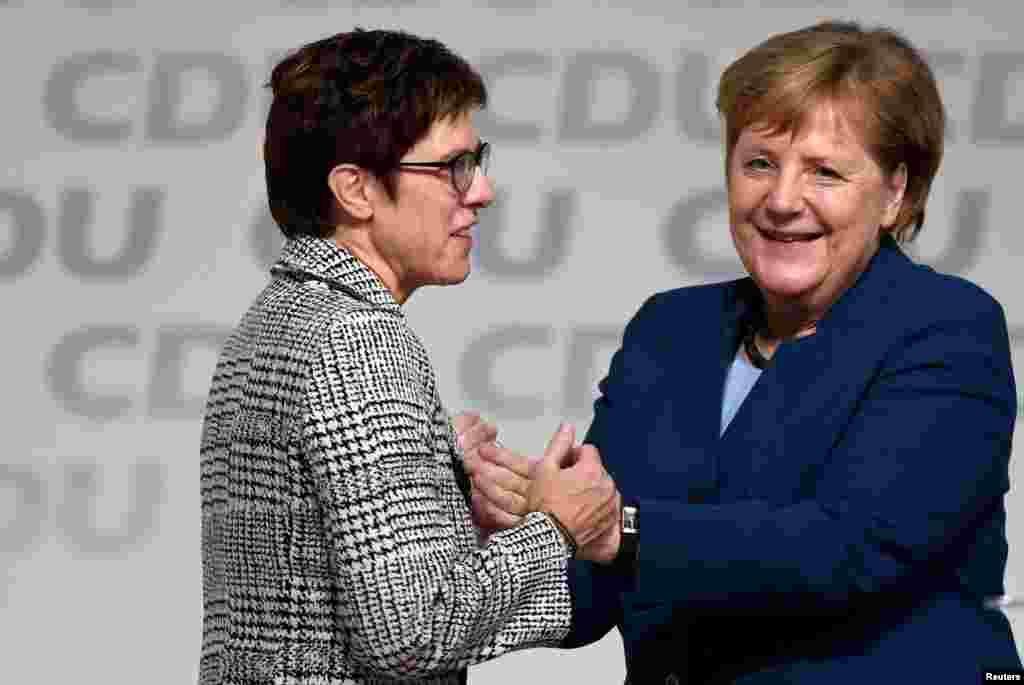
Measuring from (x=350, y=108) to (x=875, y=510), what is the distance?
725 mm

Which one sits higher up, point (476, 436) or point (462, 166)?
point (462, 166)

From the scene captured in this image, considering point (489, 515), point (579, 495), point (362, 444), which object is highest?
point (362, 444)

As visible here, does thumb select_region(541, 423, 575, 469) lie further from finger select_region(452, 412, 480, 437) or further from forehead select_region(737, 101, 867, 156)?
forehead select_region(737, 101, 867, 156)

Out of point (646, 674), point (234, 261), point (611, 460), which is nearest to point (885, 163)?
point (611, 460)

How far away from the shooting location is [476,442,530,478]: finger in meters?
2.15

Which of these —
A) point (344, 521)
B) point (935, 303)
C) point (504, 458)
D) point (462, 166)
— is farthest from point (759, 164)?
point (344, 521)

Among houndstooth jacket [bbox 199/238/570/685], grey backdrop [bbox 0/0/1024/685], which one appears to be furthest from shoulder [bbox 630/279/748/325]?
grey backdrop [bbox 0/0/1024/685]

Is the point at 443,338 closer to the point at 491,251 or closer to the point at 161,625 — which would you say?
the point at 491,251

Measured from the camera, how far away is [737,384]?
7.12 ft

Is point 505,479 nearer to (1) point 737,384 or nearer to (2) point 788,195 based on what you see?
(1) point 737,384

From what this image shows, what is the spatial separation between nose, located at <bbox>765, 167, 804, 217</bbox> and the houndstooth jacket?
49 cm

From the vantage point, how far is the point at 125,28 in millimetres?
4078

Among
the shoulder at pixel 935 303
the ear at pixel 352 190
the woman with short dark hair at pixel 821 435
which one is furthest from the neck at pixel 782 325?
the ear at pixel 352 190

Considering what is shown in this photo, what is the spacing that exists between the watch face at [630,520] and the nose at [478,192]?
39 cm
